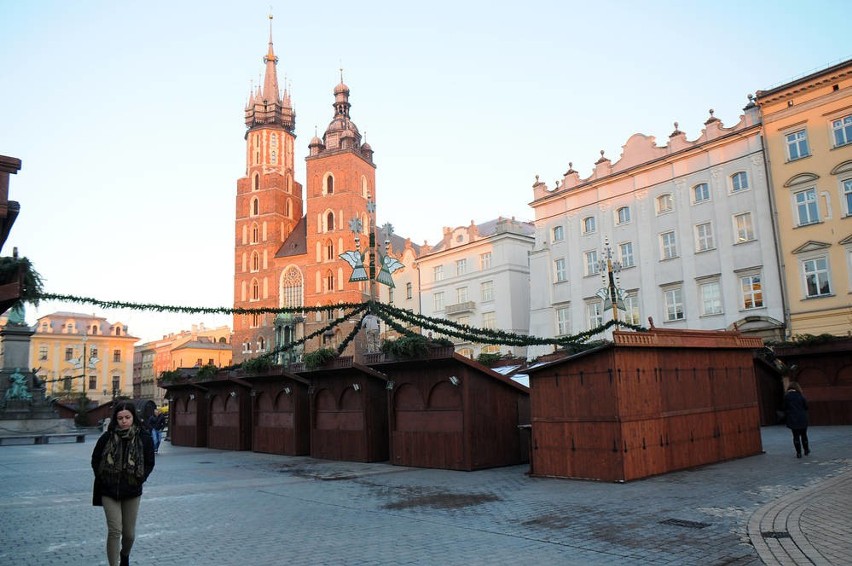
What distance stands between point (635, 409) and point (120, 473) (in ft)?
33.0

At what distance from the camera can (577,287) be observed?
44094mm

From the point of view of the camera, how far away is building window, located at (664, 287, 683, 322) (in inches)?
1513

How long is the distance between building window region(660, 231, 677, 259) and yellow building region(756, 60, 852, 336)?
6142 mm

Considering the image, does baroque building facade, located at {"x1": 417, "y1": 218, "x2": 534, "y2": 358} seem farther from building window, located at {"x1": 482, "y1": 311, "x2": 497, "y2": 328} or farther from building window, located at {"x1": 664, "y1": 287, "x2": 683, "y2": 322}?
building window, located at {"x1": 664, "y1": 287, "x2": 683, "y2": 322}

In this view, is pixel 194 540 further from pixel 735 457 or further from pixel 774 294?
pixel 774 294

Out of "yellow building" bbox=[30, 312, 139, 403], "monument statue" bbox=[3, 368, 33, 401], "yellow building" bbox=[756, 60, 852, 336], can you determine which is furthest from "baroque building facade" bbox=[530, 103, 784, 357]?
"yellow building" bbox=[30, 312, 139, 403]

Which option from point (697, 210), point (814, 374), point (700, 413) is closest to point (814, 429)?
→ point (814, 374)

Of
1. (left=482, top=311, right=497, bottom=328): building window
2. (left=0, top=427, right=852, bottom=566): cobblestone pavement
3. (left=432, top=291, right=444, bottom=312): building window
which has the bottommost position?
(left=0, top=427, right=852, bottom=566): cobblestone pavement

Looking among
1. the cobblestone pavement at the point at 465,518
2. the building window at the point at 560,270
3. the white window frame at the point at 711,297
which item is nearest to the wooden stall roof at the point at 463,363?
the cobblestone pavement at the point at 465,518

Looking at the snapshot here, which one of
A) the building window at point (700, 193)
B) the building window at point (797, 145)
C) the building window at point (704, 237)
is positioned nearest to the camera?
the building window at point (797, 145)

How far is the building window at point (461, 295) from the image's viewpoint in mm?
Answer: 55625

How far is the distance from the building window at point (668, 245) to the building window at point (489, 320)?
16.2m

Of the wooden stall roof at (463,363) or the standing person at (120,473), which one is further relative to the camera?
the wooden stall roof at (463,363)

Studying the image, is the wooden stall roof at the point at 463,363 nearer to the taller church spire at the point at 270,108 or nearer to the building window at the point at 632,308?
the building window at the point at 632,308
